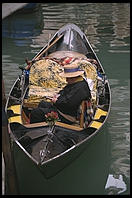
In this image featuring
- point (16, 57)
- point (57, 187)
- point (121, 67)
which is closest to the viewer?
point (57, 187)

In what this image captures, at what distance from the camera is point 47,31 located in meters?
9.25

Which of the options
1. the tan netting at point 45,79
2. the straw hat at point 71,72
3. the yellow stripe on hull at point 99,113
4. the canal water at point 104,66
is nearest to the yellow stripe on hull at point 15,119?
the tan netting at point 45,79

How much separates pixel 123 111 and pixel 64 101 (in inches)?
61.5

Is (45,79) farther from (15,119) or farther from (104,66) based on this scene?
(104,66)

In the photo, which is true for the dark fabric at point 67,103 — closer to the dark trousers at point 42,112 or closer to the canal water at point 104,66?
the dark trousers at point 42,112

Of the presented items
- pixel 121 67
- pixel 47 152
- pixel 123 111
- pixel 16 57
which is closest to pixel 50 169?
pixel 47 152

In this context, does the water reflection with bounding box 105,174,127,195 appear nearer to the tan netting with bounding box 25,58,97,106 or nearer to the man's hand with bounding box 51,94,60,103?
the man's hand with bounding box 51,94,60,103

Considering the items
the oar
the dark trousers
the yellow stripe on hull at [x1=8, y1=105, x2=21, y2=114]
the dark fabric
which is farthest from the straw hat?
the oar

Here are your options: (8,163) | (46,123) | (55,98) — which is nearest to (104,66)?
(55,98)

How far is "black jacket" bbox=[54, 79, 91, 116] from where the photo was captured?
12.4ft

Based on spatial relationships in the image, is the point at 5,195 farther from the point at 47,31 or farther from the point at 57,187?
the point at 47,31

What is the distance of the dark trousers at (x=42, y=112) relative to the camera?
371cm

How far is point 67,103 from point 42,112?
0.24m

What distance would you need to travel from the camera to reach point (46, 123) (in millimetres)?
3576
